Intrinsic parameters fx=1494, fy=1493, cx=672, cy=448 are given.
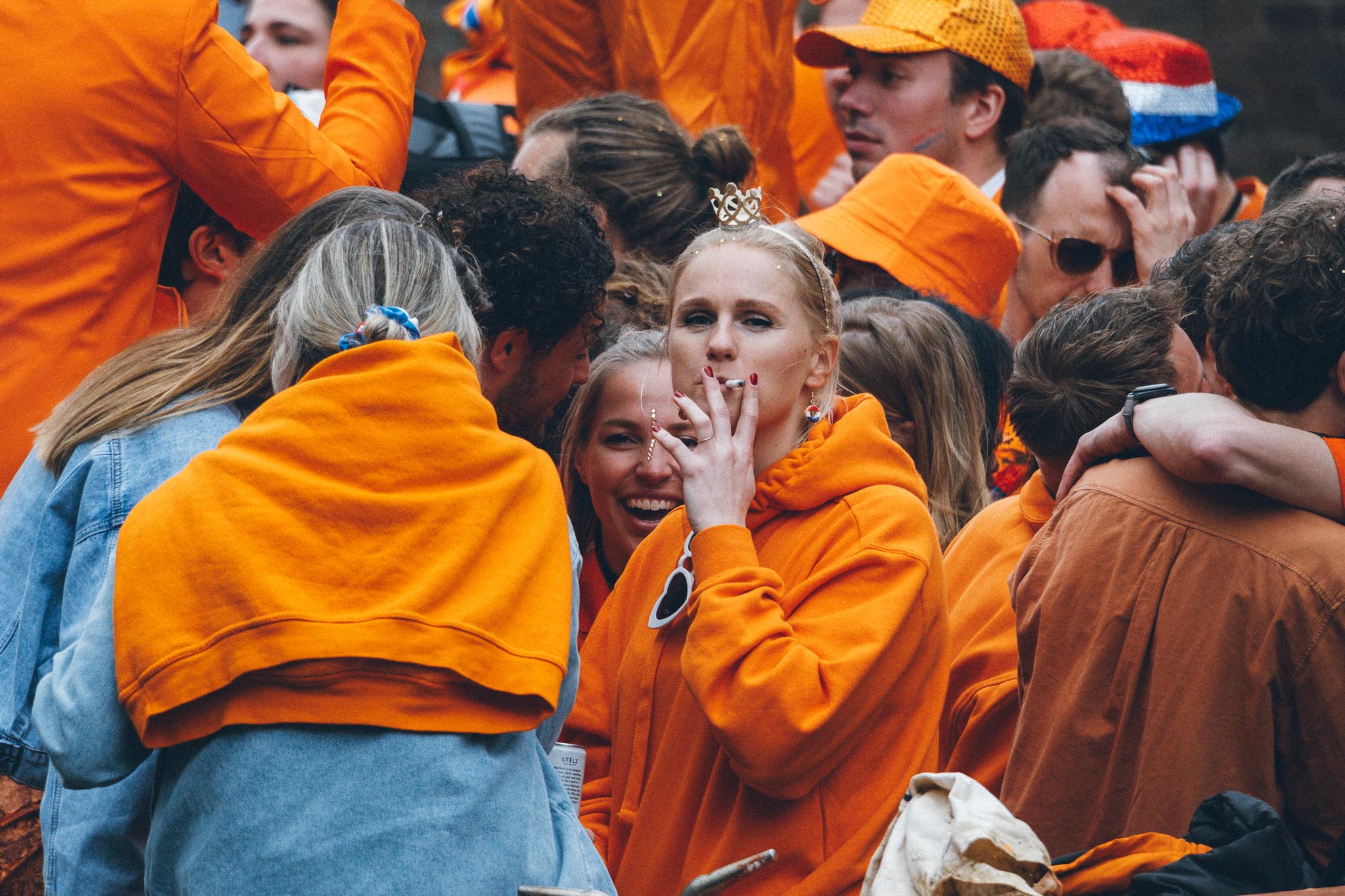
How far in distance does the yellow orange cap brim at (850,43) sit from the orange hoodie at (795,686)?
8.17 ft

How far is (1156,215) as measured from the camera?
14.5 ft

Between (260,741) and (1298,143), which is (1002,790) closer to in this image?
(260,741)

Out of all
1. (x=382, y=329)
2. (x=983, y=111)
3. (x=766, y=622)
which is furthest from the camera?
(x=983, y=111)

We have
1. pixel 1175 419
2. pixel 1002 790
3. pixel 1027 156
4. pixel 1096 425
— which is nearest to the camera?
pixel 1175 419

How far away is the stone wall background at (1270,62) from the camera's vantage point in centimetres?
925

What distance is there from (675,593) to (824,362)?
532 mm

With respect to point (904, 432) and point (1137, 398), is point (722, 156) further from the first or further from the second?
point (1137, 398)

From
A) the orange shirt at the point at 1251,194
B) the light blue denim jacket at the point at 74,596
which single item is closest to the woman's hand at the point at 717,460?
the light blue denim jacket at the point at 74,596

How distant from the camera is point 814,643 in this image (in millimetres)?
2434

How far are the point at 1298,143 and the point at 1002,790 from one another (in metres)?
7.82

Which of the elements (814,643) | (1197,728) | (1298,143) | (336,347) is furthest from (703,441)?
(1298,143)

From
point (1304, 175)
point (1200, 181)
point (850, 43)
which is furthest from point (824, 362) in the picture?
point (1200, 181)

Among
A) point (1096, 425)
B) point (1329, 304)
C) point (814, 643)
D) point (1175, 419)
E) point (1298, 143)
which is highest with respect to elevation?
point (1329, 304)

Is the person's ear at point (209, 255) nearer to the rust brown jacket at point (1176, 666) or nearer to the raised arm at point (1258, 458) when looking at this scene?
the rust brown jacket at point (1176, 666)
